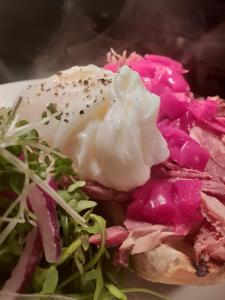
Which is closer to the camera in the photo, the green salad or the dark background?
the green salad

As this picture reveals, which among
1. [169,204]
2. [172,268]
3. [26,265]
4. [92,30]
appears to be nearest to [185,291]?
[172,268]

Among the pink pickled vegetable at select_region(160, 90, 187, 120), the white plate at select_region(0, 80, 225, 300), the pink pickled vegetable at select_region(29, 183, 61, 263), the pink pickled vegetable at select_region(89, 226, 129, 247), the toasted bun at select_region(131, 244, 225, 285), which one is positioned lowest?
the white plate at select_region(0, 80, 225, 300)

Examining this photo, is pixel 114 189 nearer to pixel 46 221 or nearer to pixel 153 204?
pixel 153 204

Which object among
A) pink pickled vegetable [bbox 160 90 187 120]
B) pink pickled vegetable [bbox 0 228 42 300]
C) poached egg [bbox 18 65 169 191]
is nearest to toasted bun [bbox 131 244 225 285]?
poached egg [bbox 18 65 169 191]

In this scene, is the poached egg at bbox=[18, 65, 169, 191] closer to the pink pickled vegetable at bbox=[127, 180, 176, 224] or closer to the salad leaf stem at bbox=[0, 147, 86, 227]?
the pink pickled vegetable at bbox=[127, 180, 176, 224]

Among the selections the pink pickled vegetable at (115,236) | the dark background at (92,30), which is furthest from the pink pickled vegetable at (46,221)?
the dark background at (92,30)
